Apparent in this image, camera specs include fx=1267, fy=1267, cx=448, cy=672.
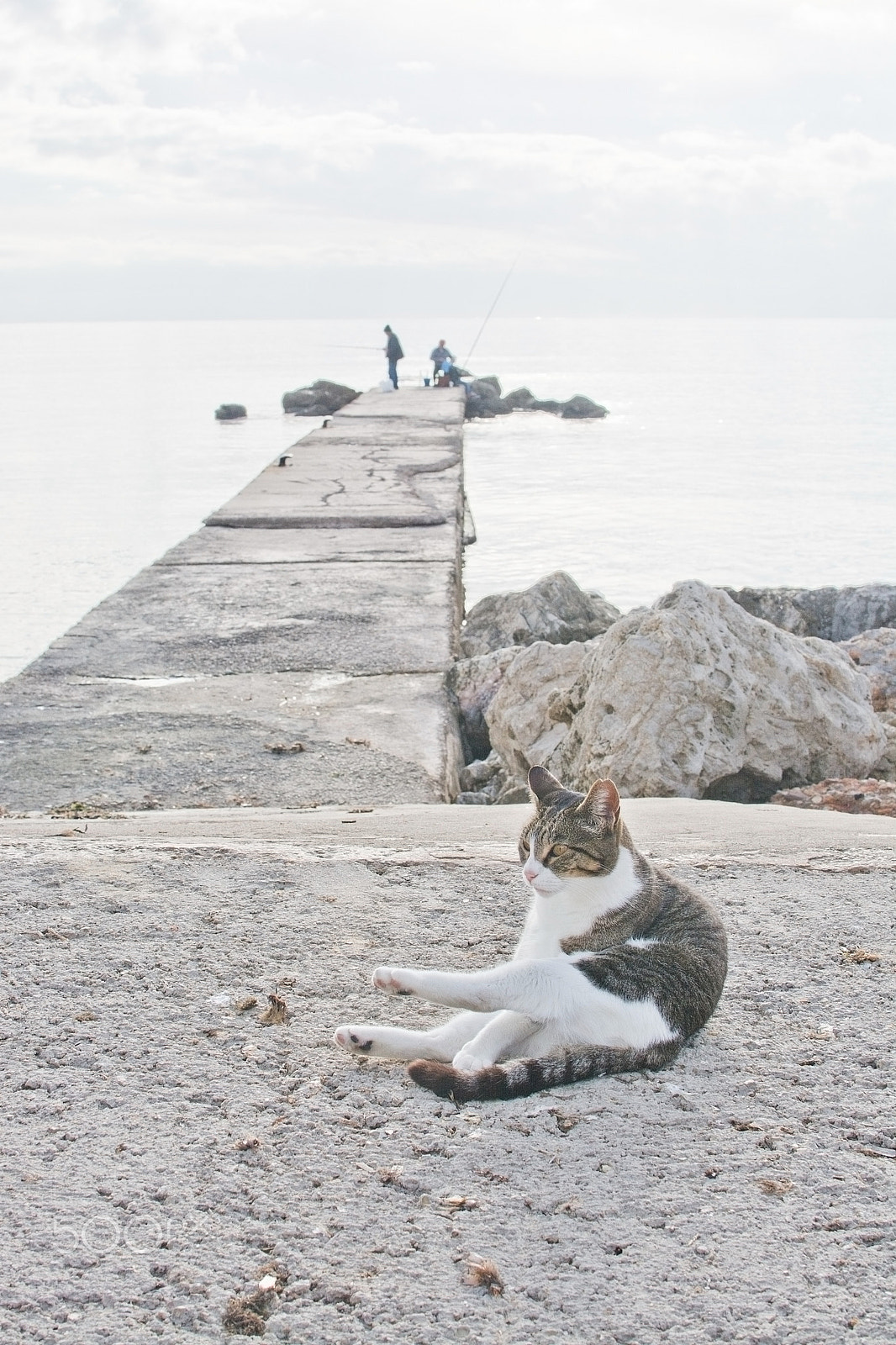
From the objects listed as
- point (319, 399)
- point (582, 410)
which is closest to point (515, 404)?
point (582, 410)

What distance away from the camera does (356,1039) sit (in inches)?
86.7

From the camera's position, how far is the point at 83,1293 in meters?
1.65

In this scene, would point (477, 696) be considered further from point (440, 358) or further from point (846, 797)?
point (440, 358)

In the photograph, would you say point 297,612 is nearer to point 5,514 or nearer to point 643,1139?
point 643,1139

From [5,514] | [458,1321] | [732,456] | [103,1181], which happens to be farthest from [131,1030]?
[732,456]

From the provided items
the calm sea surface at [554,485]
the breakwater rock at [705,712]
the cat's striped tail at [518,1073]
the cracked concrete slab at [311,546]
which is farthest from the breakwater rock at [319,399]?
the cat's striped tail at [518,1073]

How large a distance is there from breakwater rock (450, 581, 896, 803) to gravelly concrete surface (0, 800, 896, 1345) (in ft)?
4.53

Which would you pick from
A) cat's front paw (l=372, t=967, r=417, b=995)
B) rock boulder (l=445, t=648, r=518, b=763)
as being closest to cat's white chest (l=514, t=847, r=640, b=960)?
cat's front paw (l=372, t=967, r=417, b=995)

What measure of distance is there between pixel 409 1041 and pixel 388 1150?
28 centimetres

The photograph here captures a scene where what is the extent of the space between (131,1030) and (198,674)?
3.59 metres

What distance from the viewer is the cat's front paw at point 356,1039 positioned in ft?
7.21

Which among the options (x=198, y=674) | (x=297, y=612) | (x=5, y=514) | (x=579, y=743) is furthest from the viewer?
(x=5, y=514)

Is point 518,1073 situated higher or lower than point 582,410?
lower

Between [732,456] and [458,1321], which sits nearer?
[458,1321]
